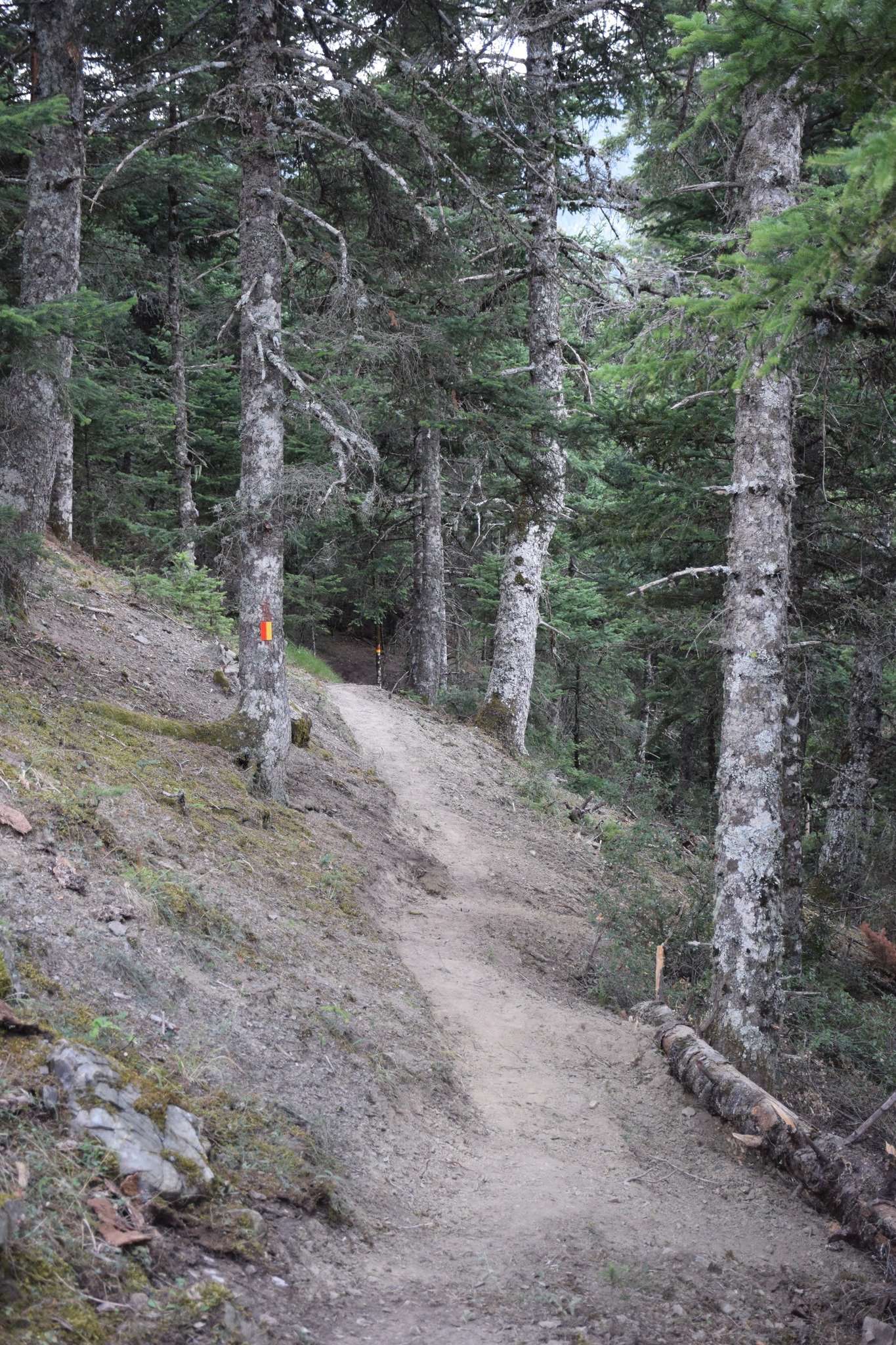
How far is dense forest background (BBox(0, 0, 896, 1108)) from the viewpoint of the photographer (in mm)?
5004

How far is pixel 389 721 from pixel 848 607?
9345 mm

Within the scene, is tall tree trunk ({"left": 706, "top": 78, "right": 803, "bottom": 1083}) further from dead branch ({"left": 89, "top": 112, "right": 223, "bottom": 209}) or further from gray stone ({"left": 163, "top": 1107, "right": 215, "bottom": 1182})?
dead branch ({"left": 89, "top": 112, "right": 223, "bottom": 209})

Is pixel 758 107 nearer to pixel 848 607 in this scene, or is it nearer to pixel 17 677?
pixel 848 607

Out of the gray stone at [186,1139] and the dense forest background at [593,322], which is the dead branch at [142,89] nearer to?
the dense forest background at [593,322]

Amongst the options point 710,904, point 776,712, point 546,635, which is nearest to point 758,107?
point 776,712

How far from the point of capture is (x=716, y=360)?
6.98 meters

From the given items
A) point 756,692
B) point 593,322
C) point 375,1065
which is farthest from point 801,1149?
point 593,322

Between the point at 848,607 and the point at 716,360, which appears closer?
the point at 716,360

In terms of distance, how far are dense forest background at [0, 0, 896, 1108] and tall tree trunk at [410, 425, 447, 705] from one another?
0.33 meters

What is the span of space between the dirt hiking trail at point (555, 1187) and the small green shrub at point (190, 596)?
23.7ft

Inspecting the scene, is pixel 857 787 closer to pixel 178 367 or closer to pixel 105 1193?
pixel 105 1193

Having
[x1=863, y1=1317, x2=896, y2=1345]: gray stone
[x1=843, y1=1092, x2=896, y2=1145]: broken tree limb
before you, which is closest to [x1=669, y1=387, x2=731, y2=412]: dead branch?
[x1=843, y1=1092, x2=896, y2=1145]: broken tree limb

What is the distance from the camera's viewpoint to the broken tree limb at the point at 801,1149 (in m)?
5.27

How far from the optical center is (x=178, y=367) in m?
18.4
